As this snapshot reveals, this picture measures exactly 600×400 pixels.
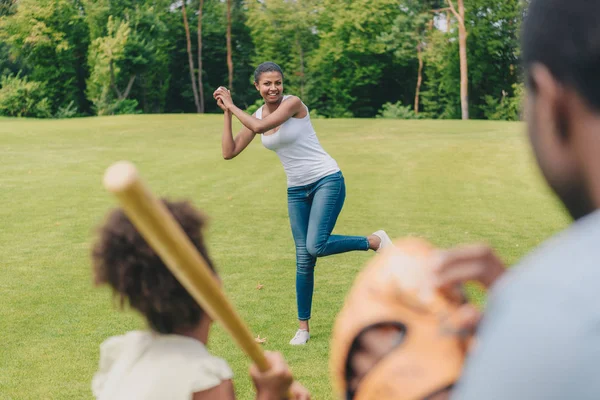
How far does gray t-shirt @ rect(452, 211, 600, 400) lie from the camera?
770mm

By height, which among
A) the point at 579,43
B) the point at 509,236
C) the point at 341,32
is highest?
the point at 579,43

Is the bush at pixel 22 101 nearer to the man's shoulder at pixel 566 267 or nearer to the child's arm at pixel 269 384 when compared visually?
the child's arm at pixel 269 384

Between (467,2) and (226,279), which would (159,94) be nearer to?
(467,2)

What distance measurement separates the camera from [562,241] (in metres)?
0.88

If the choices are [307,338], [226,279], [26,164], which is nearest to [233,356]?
[307,338]

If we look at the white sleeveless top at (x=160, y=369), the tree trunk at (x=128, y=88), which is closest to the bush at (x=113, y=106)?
the tree trunk at (x=128, y=88)

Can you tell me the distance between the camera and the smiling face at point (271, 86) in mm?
6000

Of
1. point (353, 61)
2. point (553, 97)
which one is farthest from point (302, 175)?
point (353, 61)

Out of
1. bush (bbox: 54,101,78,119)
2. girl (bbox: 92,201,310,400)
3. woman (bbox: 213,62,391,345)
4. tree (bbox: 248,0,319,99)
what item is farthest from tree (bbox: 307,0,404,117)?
girl (bbox: 92,201,310,400)

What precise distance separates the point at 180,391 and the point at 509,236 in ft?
32.2

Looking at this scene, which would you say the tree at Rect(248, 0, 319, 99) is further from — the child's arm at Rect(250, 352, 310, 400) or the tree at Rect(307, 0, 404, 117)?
the child's arm at Rect(250, 352, 310, 400)

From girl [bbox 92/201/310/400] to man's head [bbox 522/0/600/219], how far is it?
1.21 m

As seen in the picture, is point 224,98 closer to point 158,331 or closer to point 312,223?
point 312,223

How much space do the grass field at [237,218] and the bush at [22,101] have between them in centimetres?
2127
